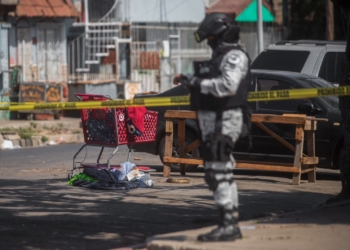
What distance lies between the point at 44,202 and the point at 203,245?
4.13 m

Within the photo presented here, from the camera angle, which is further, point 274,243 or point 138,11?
point 138,11

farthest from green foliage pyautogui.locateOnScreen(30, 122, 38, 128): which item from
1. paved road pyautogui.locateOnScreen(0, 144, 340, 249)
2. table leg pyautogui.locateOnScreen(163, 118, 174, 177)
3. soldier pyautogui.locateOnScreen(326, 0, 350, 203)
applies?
soldier pyautogui.locateOnScreen(326, 0, 350, 203)

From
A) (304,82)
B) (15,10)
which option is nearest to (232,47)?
(304,82)

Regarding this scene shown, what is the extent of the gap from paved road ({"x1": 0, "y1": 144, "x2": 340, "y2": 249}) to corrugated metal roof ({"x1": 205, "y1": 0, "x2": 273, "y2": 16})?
76.0 ft

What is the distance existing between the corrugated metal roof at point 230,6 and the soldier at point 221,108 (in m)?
30.1

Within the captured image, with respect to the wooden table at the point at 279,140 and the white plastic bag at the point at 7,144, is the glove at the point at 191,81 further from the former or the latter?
the white plastic bag at the point at 7,144

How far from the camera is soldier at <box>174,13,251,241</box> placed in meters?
6.79

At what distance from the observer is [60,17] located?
29.4 meters

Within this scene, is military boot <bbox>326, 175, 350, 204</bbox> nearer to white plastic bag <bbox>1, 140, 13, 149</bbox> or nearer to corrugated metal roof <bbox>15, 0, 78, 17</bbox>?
white plastic bag <bbox>1, 140, 13, 149</bbox>

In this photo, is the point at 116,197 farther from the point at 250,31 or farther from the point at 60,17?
the point at 250,31

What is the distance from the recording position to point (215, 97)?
6840 millimetres

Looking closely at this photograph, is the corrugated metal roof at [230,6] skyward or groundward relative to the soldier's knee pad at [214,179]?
skyward

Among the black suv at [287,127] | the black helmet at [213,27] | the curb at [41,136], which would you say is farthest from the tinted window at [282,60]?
the black helmet at [213,27]

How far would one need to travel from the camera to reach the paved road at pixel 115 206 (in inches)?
334
